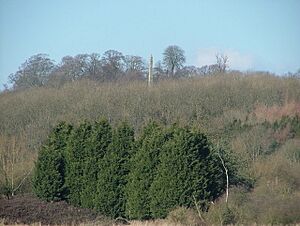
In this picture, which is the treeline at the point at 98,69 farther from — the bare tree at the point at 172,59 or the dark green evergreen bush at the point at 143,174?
the dark green evergreen bush at the point at 143,174

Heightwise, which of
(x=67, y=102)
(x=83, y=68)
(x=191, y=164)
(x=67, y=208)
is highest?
(x=83, y=68)

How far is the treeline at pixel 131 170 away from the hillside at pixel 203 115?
170 centimetres

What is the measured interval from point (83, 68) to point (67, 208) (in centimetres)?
3380

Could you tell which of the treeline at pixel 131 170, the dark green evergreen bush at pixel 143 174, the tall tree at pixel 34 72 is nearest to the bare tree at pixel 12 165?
the treeline at pixel 131 170

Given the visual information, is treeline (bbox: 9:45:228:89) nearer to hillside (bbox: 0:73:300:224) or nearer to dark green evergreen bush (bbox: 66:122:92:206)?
hillside (bbox: 0:73:300:224)

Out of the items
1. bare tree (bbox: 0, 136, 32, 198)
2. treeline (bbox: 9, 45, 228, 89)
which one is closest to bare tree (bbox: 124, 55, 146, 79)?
treeline (bbox: 9, 45, 228, 89)

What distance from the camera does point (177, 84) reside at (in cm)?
4812

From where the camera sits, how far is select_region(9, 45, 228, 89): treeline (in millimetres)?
57625

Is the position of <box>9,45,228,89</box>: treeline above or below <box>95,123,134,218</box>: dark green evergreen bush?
above

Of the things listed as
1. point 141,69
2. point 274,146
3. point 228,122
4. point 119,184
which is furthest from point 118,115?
point 141,69

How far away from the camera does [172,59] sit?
6234cm

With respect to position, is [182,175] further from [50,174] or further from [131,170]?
[50,174]

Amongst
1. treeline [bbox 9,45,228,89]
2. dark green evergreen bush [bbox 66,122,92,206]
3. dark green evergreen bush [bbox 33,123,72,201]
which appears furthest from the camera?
treeline [bbox 9,45,228,89]

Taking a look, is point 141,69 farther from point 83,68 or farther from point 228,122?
point 228,122
